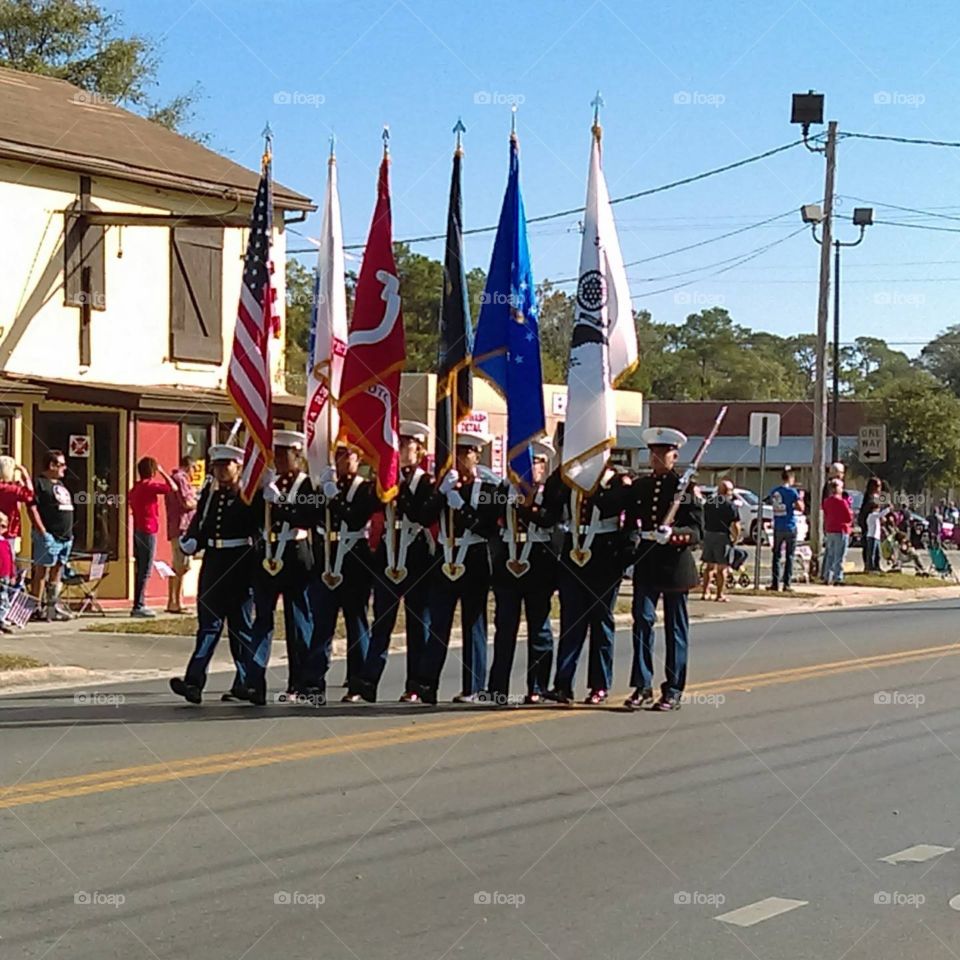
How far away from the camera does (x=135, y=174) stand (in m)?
21.3

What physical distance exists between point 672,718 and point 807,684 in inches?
99.9

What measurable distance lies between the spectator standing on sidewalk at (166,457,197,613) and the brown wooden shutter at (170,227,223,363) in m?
3.07

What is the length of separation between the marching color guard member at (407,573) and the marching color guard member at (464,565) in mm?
78

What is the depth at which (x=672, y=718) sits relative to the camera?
1179cm

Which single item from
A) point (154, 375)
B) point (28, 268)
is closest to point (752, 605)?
point (154, 375)

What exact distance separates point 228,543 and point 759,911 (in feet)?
20.5

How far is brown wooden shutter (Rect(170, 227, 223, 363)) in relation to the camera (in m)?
22.4

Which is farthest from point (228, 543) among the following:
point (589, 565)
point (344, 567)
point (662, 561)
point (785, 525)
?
point (785, 525)

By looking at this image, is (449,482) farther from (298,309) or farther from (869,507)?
(298,309)

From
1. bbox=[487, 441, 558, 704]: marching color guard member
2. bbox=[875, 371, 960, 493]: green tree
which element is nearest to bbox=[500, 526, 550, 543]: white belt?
bbox=[487, 441, 558, 704]: marching color guard member

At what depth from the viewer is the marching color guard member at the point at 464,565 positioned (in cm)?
1211

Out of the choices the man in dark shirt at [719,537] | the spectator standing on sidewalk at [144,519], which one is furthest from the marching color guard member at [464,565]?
the man in dark shirt at [719,537]

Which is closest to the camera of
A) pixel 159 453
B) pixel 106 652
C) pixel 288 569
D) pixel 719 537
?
pixel 288 569

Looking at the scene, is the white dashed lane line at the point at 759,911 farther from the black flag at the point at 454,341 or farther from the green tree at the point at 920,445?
the green tree at the point at 920,445
